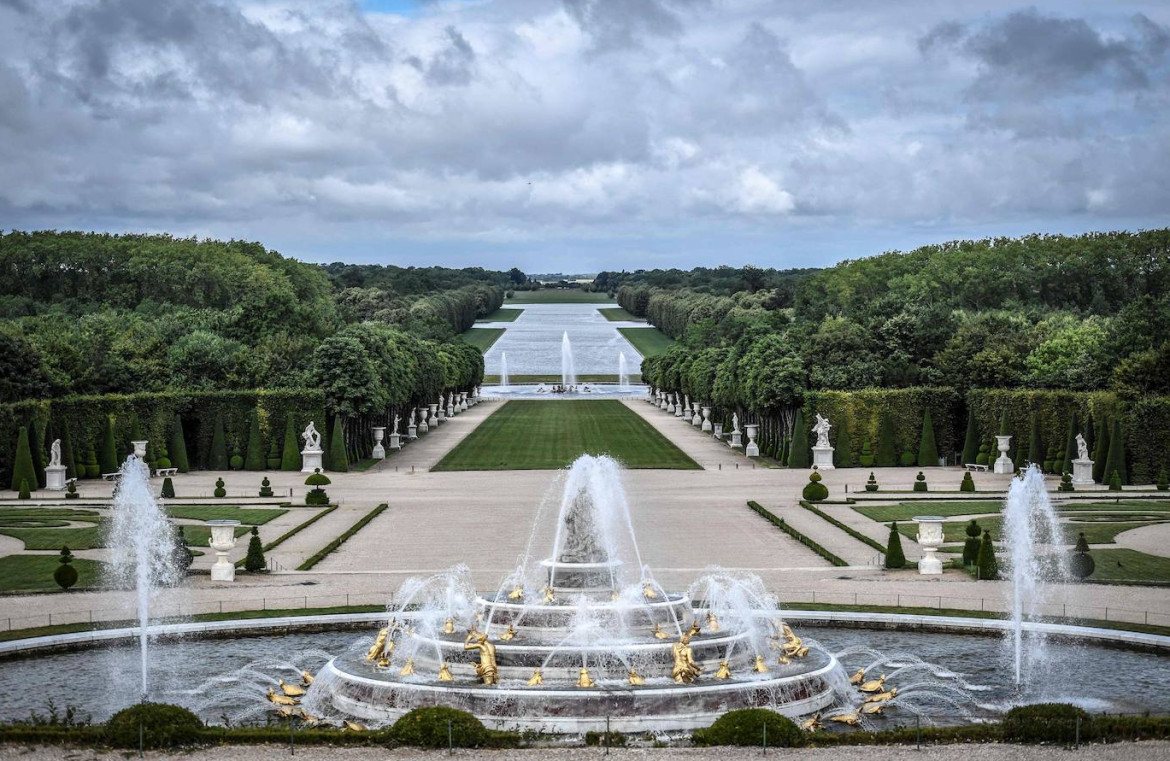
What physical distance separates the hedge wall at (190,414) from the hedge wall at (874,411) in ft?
79.9

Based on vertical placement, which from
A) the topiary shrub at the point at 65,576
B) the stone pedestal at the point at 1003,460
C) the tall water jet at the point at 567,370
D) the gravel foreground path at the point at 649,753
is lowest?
the gravel foreground path at the point at 649,753

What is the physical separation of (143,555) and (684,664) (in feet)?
41.1

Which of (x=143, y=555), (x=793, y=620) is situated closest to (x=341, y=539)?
(x=143, y=555)

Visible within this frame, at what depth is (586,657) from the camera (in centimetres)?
2525

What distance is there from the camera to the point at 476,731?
22.3 metres

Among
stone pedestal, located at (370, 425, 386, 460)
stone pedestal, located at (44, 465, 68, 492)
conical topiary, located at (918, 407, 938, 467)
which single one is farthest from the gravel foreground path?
stone pedestal, located at (370, 425, 386, 460)

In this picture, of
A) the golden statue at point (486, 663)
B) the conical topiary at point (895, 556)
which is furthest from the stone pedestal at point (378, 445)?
the golden statue at point (486, 663)

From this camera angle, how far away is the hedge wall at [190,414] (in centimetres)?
6931

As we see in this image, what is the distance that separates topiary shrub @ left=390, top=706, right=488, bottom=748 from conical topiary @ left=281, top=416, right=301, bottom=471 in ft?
167

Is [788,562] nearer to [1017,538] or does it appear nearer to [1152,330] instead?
[1017,538]

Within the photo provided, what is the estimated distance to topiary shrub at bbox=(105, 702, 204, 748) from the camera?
22094mm

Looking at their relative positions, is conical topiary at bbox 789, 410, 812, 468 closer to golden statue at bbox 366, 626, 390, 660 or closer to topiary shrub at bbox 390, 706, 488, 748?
golden statue at bbox 366, 626, 390, 660

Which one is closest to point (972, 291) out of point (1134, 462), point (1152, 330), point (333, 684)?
point (1152, 330)

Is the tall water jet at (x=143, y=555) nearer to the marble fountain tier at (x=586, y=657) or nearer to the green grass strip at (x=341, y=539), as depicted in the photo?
the green grass strip at (x=341, y=539)
